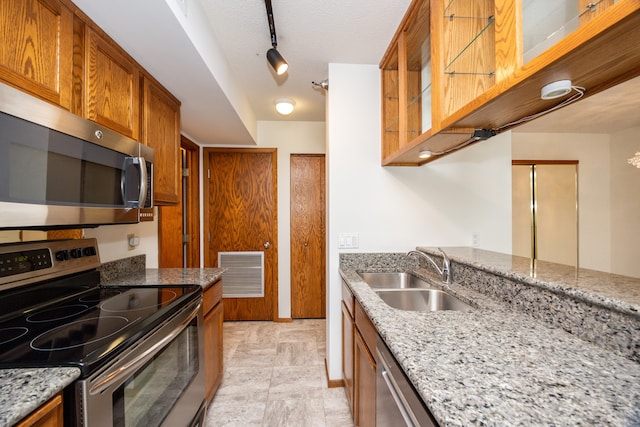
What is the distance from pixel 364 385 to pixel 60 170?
154 cm

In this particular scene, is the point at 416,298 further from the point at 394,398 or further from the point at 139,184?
the point at 139,184

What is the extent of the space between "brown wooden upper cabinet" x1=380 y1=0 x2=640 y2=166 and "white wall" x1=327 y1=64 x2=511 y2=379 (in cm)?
35

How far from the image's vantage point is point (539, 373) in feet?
2.14

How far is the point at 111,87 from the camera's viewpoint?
1303mm

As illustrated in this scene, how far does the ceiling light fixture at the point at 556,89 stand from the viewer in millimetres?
781

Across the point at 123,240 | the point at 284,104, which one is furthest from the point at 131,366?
the point at 284,104

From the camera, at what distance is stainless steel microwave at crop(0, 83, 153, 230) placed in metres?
0.77

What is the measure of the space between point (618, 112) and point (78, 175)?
3.71m

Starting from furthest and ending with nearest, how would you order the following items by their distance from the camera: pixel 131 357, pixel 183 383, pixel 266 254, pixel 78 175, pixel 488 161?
pixel 266 254, pixel 488 161, pixel 183 383, pixel 78 175, pixel 131 357

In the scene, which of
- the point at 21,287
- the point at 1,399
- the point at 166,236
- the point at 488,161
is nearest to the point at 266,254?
the point at 166,236

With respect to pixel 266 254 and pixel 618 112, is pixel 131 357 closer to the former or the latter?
pixel 266 254

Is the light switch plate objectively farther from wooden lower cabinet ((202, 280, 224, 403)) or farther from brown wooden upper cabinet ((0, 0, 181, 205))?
brown wooden upper cabinet ((0, 0, 181, 205))

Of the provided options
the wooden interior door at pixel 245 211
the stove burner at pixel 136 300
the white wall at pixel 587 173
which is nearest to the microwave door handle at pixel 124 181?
the stove burner at pixel 136 300

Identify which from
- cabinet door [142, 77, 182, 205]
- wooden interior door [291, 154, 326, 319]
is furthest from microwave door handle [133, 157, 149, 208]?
wooden interior door [291, 154, 326, 319]
